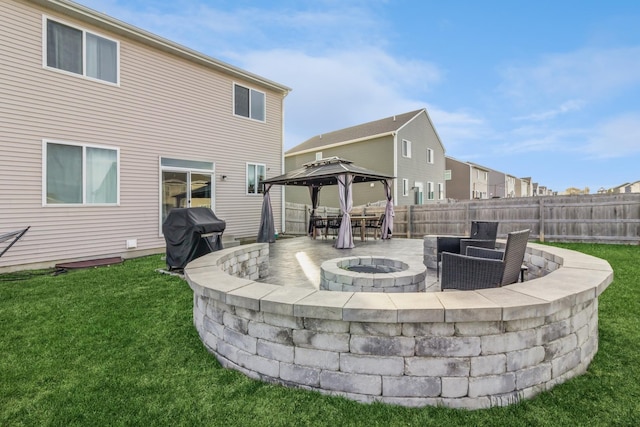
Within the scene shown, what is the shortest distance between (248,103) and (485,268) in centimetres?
992

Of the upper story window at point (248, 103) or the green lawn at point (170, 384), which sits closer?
the green lawn at point (170, 384)

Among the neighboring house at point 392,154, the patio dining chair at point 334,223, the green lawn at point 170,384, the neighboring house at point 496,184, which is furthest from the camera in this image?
the neighboring house at point 496,184

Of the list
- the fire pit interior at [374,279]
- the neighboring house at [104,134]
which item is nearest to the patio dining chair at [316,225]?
the neighboring house at [104,134]

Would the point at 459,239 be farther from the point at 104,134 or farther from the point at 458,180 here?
the point at 458,180

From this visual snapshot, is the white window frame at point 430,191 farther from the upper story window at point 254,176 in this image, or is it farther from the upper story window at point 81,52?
the upper story window at point 81,52

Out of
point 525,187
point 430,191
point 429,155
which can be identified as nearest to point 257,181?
point 430,191

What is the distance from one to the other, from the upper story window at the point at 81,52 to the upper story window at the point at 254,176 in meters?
4.57

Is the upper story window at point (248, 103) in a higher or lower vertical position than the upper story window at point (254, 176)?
higher

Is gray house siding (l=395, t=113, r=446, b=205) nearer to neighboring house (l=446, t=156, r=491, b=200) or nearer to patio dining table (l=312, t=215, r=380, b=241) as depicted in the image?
neighboring house (l=446, t=156, r=491, b=200)

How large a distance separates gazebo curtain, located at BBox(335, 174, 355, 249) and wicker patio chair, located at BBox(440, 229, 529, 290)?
457 centimetres

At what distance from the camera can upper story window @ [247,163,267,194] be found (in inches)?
429

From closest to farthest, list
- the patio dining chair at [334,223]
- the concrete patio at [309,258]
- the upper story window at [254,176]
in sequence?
1. the concrete patio at [309,258]
2. the patio dining chair at [334,223]
3. the upper story window at [254,176]

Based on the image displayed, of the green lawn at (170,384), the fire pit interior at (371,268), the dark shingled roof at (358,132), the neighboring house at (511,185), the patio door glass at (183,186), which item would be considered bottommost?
the green lawn at (170,384)

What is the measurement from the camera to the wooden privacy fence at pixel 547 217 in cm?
853
